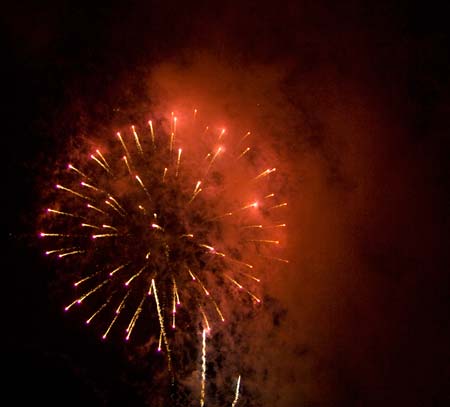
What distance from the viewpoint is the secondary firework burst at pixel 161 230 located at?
16.3 ft

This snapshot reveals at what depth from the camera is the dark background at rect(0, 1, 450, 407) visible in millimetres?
4957

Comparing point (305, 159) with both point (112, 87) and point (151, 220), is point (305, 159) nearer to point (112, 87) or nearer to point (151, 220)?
point (151, 220)

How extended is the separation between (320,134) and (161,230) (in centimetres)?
254

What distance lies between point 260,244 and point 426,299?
2.32m

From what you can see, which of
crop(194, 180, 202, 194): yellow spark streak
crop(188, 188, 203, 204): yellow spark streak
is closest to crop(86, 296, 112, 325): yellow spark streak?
crop(188, 188, 203, 204): yellow spark streak

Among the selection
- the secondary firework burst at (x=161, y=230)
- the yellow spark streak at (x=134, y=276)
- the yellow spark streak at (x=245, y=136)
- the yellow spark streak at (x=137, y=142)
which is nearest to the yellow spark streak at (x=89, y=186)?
the secondary firework burst at (x=161, y=230)

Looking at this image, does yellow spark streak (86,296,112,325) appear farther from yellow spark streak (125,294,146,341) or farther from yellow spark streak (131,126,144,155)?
yellow spark streak (131,126,144,155)

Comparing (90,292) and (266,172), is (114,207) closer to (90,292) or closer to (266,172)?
(90,292)

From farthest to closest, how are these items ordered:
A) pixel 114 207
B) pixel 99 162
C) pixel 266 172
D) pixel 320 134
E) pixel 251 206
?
1. pixel 320 134
2. pixel 266 172
3. pixel 251 206
4. pixel 99 162
5. pixel 114 207

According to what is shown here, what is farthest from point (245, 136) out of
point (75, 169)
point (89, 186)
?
point (75, 169)

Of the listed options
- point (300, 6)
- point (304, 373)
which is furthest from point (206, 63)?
point (304, 373)

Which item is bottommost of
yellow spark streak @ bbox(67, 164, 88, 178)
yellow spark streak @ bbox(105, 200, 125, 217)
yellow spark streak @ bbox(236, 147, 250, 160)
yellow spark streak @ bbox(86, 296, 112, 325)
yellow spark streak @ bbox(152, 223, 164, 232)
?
yellow spark streak @ bbox(86, 296, 112, 325)

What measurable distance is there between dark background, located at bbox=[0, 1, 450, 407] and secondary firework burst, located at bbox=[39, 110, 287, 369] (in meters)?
0.38

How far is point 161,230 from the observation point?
5086 mm
